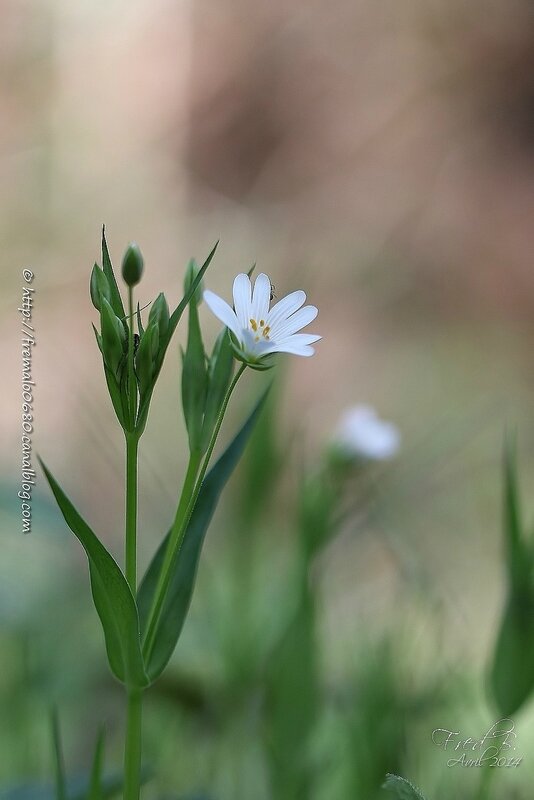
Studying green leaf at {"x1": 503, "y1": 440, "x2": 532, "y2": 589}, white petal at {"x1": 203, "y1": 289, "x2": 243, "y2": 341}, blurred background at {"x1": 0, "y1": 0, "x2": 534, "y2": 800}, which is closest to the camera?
A: white petal at {"x1": 203, "y1": 289, "x2": 243, "y2": 341}

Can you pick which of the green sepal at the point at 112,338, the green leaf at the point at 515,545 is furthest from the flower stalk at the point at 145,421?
the green leaf at the point at 515,545

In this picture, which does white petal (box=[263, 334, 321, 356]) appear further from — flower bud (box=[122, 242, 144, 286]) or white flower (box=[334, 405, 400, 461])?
white flower (box=[334, 405, 400, 461])

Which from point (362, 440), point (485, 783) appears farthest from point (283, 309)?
point (362, 440)

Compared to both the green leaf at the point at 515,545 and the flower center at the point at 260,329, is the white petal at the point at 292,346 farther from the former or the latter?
the green leaf at the point at 515,545

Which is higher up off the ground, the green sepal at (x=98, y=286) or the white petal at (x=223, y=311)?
the green sepal at (x=98, y=286)

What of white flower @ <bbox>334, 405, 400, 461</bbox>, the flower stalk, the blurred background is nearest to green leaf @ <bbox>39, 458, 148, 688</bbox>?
the flower stalk

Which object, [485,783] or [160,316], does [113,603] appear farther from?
[485,783]
